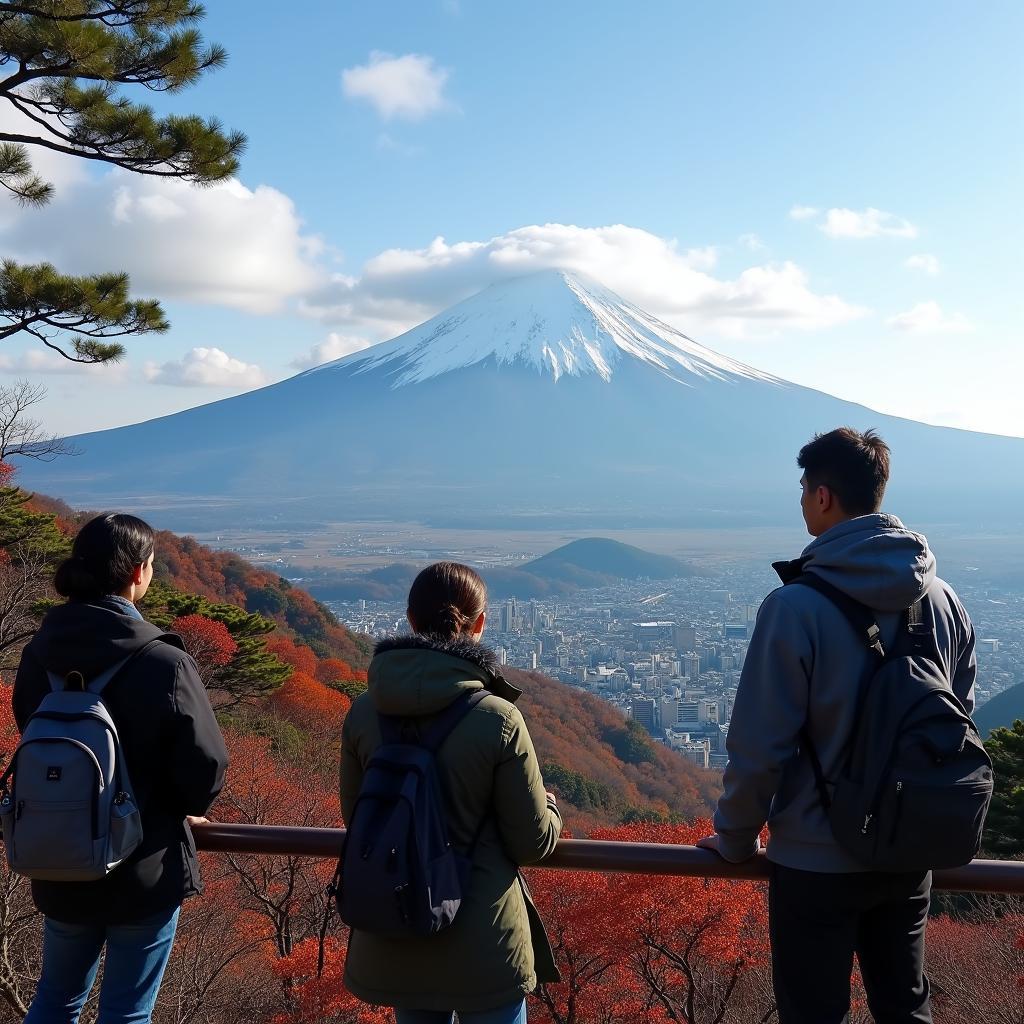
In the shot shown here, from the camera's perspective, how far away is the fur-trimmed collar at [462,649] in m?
1.71

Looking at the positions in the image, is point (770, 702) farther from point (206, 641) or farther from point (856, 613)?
point (206, 641)

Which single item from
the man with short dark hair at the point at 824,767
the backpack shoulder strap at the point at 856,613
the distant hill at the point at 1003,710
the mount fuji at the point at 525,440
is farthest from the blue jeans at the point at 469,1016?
the mount fuji at the point at 525,440

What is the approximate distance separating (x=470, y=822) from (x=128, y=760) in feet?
2.35

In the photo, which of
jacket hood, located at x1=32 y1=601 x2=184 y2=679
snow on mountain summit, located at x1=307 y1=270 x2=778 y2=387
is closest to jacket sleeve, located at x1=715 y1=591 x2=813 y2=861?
jacket hood, located at x1=32 y1=601 x2=184 y2=679

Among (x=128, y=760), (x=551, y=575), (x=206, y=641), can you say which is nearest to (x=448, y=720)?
(x=128, y=760)

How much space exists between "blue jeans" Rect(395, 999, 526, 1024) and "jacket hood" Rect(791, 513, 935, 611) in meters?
1.05

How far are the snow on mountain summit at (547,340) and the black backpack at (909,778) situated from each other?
149 meters

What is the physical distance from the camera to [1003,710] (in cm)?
2669

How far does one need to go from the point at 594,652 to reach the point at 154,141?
51645 mm

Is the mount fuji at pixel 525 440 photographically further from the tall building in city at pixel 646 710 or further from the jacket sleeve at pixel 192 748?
the jacket sleeve at pixel 192 748

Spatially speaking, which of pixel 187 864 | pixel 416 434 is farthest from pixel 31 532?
pixel 416 434

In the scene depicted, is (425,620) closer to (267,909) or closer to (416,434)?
(267,909)

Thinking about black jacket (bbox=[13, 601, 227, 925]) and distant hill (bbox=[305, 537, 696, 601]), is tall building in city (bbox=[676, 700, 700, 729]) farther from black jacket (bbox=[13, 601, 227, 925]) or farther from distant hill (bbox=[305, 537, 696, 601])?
Result: black jacket (bbox=[13, 601, 227, 925])

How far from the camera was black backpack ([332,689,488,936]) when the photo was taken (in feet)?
5.30
